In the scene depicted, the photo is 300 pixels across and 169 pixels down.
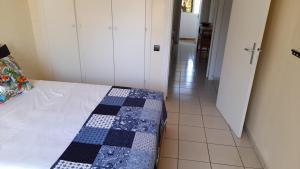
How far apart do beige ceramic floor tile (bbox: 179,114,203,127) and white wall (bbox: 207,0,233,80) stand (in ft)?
5.06

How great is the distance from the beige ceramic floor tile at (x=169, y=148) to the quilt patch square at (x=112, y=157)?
91 cm

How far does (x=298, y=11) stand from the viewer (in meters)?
1.67

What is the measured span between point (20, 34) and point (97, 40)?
2.96 feet

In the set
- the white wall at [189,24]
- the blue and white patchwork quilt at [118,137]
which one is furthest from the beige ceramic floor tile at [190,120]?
the white wall at [189,24]

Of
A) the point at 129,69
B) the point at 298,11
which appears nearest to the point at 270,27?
the point at 298,11

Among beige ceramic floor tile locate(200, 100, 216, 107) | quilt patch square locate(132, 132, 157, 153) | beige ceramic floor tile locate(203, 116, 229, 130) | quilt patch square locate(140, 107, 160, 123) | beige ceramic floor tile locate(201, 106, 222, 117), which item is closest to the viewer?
quilt patch square locate(132, 132, 157, 153)

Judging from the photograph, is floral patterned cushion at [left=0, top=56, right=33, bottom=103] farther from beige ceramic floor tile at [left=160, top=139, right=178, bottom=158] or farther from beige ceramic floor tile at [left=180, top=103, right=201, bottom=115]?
beige ceramic floor tile at [left=180, top=103, right=201, bottom=115]

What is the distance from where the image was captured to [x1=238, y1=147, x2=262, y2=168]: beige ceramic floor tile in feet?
6.87

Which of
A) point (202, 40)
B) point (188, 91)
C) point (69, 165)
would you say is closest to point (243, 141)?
point (188, 91)

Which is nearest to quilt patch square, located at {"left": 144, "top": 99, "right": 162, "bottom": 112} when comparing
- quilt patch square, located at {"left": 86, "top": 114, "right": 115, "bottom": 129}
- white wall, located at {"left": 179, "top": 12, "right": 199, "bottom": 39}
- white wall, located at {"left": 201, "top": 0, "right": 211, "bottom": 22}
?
quilt patch square, located at {"left": 86, "top": 114, "right": 115, "bottom": 129}

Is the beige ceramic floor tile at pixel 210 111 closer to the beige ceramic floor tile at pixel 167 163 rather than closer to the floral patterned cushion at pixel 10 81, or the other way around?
the beige ceramic floor tile at pixel 167 163

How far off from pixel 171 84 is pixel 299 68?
2.37m

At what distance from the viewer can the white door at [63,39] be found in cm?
288

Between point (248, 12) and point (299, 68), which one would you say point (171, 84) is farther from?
point (299, 68)
